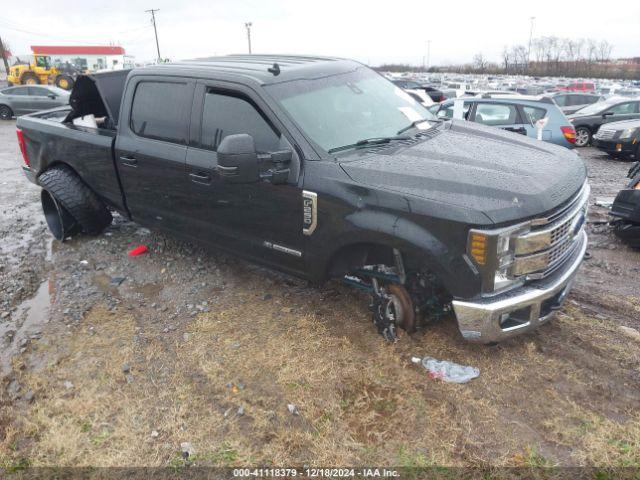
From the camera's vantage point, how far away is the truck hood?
9.43ft

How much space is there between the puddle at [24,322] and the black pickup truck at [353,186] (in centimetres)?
112

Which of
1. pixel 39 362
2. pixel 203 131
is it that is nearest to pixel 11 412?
pixel 39 362

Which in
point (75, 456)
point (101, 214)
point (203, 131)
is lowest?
point (75, 456)

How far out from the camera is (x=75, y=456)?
2.81m

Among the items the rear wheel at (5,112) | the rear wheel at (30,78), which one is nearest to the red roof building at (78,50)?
the rear wheel at (30,78)

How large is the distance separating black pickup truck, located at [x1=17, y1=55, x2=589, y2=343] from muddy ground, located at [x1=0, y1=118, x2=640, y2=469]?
1.34 ft

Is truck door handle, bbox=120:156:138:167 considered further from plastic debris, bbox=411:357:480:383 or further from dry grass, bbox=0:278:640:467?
plastic debris, bbox=411:357:480:383

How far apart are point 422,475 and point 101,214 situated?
4466 millimetres

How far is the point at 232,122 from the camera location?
12.6ft

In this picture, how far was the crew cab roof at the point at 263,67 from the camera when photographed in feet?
12.5

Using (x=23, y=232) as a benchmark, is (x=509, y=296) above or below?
above

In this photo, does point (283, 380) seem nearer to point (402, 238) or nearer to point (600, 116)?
point (402, 238)

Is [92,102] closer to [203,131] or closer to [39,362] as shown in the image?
[203,131]

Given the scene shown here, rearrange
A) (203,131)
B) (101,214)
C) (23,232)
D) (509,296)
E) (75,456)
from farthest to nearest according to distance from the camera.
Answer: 1. (23,232)
2. (101,214)
3. (203,131)
4. (509,296)
5. (75,456)
